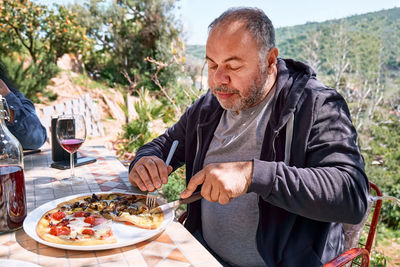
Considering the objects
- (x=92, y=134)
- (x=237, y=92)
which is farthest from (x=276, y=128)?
(x=92, y=134)

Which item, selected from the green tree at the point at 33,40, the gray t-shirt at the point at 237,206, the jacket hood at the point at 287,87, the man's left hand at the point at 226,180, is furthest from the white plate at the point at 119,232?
the green tree at the point at 33,40

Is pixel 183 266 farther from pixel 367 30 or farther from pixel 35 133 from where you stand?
pixel 367 30

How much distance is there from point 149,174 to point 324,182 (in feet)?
2.39

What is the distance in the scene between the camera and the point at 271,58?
153cm

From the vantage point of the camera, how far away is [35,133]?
80.4 inches

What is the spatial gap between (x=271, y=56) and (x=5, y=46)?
33.0 ft

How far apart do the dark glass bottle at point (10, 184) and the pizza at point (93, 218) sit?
81mm

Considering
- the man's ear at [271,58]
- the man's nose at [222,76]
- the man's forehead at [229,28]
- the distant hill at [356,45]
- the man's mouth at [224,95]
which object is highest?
the distant hill at [356,45]

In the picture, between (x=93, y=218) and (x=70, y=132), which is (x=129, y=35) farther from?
(x=93, y=218)

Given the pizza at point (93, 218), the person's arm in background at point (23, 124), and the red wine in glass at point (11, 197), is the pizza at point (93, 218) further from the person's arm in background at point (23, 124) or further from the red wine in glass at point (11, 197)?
the person's arm in background at point (23, 124)

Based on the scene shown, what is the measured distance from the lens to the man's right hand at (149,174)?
1361 mm

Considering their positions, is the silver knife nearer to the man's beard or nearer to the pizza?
the pizza

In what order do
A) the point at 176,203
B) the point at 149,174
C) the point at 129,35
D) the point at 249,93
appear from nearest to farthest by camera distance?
the point at 176,203 < the point at 149,174 < the point at 249,93 < the point at 129,35

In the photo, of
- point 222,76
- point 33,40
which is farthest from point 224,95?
point 33,40
